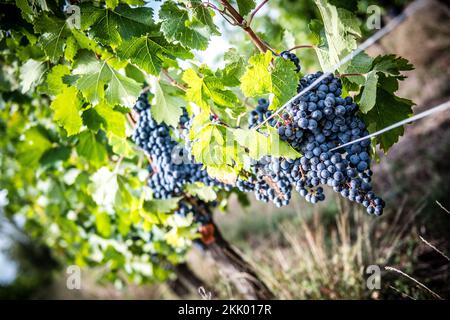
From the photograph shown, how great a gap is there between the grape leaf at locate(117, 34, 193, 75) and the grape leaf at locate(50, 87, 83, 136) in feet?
1.25

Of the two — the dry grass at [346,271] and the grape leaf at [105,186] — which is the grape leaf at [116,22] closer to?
the grape leaf at [105,186]

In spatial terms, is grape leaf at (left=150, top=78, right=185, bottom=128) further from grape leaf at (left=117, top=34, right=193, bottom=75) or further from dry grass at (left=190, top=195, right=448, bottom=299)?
dry grass at (left=190, top=195, right=448, bottom=299)

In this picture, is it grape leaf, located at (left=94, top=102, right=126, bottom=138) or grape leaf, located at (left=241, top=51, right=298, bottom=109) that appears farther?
grape leaf, located at (left=94, top=102, right=126, bottom=138)

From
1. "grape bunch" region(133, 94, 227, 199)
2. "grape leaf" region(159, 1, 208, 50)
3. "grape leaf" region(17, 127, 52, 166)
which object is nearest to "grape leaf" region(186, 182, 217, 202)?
"grape bunch" region(133, 94, 227, 199)

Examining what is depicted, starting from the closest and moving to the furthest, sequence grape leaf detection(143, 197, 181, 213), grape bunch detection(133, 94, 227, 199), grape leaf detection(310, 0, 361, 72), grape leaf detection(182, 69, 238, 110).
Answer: grape leaf detection(310, 0, 361, 72)
grape leaf detection(182, 69, 238, 110)
grape bunch detection(133, 94, 227, 199)
grape leaf detection(143, 197, 181, 213)

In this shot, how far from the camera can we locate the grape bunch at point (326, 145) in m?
1.36

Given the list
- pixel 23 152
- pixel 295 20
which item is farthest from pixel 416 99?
pixel 23 152

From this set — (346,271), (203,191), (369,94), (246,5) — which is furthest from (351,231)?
(246,5)

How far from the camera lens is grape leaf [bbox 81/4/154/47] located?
1.48 metres

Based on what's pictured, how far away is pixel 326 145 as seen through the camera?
4.63 ft

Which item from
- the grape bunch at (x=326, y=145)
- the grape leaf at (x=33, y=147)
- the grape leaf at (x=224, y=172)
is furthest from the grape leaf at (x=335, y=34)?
the grape leaf at (x=33, y=147)

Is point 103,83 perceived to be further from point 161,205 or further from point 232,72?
point 161,205
